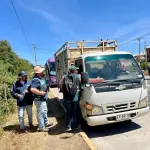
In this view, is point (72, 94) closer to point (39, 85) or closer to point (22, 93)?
point (39, 85)

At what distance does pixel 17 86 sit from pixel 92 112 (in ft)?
7.99

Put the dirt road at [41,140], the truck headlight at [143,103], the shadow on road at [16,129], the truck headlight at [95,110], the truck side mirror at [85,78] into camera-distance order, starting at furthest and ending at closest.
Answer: the shadow on road at [16,129], the truck headlight at [143,103], the truck side mirror at [85,78], the truck headlight at [95,110], the dirt road at [41,140]

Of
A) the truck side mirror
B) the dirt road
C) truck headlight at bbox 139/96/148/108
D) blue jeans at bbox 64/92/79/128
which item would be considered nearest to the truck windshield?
the truck side mirror

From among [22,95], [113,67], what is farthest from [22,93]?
[113,67]

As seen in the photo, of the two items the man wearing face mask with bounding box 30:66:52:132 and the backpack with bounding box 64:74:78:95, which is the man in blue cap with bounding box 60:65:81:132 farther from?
the man wearing face mask with bounding box 30:66:52:132

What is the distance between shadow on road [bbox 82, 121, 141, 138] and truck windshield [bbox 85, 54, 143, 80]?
148 centimetres

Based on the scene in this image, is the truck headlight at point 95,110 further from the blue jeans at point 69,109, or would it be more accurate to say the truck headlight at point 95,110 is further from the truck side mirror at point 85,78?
the blue jeans at point 69,109

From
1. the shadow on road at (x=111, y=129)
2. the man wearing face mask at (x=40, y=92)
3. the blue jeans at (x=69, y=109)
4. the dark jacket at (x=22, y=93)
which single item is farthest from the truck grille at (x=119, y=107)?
the dark jacket at (x=22, y=93)

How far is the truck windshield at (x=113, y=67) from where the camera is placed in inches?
252

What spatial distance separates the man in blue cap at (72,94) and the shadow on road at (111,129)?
0.54m

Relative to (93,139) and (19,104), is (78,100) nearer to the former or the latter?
(93,139)

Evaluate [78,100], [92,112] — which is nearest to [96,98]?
[92,112]

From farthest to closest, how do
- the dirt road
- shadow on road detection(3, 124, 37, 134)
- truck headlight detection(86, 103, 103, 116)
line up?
1. shadow on road detection(3, 124, 37, 134)
2. truck headlight detection(86, 103, 103, 116)
3. the dirt road

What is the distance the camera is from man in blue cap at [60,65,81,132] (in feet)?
20.4
